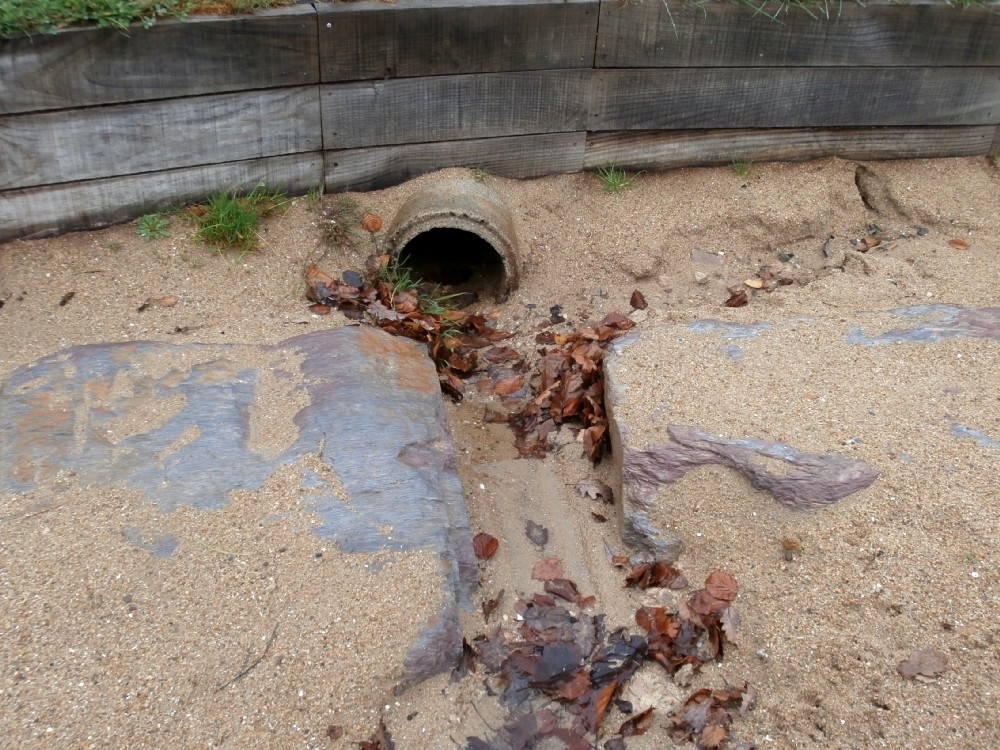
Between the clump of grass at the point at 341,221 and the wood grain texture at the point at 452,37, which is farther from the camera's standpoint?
the clump of grass at the point at 341,221

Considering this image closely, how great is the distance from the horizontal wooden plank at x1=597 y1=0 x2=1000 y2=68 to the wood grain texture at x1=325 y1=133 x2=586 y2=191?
1.63 ft

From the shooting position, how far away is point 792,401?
11.5 ft

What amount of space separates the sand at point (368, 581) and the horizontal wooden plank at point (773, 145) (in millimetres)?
1129

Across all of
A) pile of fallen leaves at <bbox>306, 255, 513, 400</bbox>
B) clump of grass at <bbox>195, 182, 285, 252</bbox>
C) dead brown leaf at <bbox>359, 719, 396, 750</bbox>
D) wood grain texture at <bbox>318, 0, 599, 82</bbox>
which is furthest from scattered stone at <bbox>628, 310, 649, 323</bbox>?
dead brown leaf at <bbox>359, 719, 396, 750</bbox>

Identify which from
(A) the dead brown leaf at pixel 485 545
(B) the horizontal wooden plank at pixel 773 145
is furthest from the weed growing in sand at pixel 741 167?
(A) the dead brown leaf at pixel 485 545

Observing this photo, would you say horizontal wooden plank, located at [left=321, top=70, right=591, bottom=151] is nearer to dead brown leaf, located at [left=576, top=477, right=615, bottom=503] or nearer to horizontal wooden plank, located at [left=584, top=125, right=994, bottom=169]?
horizontal wooden plank, located at [left=584, top=125, right=994, bottom=169]

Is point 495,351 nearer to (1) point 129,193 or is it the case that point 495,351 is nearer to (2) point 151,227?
(2) point 151,227

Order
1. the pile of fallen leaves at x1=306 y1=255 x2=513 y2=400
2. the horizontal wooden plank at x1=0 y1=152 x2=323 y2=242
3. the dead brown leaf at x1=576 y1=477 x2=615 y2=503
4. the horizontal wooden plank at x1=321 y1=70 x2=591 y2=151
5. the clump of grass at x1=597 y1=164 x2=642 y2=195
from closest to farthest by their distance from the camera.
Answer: the dead brown leaf at x1=576 y1=477 x2=615 y2=503
the horizontal wooden plank at x1=0 y1=152 x2=323 y2=242
the pile of fallen leaves at x1=306 y1=255 x2=513 y2=400
the horizontal wooden plank at x1=321 y1=70 x2=591 y2=151
the clump of grass at x1=597 y1=164 x2=642 y2=195

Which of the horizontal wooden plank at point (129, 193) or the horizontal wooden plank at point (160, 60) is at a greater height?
the horizontal wooden plank at point (160, 60)

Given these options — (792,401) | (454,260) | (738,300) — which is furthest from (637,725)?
(454,260)

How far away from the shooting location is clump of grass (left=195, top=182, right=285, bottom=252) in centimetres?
436

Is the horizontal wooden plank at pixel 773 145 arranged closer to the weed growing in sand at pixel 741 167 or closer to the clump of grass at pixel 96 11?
the weed growing in sand at pixel 741 167

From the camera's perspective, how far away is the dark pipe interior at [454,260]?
16.4 ft

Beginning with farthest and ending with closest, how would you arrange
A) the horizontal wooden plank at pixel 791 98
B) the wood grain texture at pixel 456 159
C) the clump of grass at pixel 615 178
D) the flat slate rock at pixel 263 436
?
1. the clump of grass at pixel 615 178
2. the horizontal wooden plank at pixel 791 98
3. the wood grain texture at pixel 456 159
4. the flat slate rock at pixel 263 436
